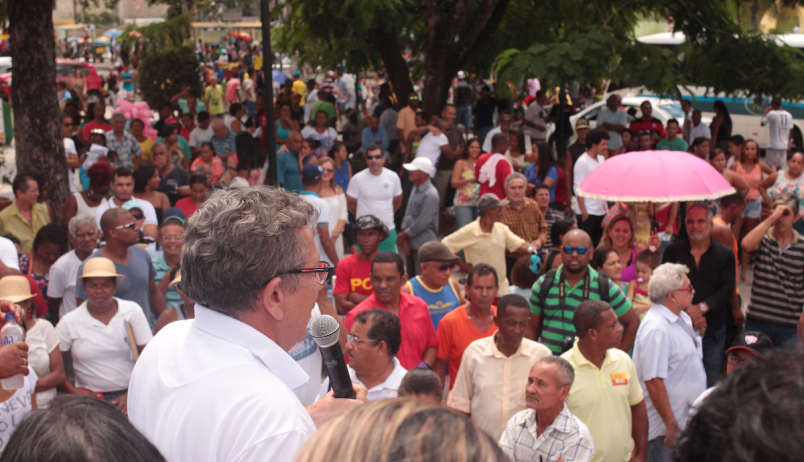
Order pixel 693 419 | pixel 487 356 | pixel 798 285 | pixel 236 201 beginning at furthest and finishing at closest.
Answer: pixel 798 285, pixel 487 356, pixel 236 201, pixel 693 419

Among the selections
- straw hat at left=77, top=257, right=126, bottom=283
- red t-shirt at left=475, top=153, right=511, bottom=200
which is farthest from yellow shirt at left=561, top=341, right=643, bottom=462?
red t-shirt at left=475, top=153, right=511, bottom=200

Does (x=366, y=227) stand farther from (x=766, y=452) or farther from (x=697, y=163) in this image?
(x=766, y=452)

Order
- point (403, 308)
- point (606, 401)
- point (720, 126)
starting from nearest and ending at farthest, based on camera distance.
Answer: point (606, 401) → point (403, 308) → point (720, 126)

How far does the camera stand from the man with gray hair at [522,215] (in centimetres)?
771

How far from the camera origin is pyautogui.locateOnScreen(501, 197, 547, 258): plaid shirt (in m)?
7.73

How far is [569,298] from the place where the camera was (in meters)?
5.46

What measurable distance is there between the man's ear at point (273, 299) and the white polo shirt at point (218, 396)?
2.9 inches

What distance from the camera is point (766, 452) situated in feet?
2.83

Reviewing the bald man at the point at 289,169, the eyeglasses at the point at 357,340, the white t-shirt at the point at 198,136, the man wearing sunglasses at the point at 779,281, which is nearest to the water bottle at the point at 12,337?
the eyeglasses at the point at 357,340

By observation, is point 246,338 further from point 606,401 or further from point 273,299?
point 606,401

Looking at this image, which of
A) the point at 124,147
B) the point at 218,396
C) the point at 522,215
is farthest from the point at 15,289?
the point at 124,147

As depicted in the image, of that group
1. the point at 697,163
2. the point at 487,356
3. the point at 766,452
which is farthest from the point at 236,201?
the point at 697,163

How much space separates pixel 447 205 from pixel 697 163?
4.43 metres

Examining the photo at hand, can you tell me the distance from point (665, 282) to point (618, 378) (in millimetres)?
902
